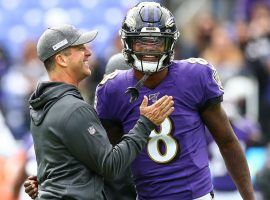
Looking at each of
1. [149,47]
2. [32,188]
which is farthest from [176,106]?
[32,188]

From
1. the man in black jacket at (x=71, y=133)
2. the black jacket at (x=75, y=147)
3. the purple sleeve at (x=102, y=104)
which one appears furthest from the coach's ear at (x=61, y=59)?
the purple sleeve at (x=102, y=104)

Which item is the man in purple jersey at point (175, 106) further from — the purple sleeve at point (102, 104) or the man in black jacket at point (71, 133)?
the man in black jacket at point (71, 133)

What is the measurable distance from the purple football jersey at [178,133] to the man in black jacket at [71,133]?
22 cm

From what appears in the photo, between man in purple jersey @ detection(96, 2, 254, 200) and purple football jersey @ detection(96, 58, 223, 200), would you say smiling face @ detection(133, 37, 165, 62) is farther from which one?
purple football jersey @ detection(96, 58, 223, 200)

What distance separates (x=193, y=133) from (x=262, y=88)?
5408 millimetres

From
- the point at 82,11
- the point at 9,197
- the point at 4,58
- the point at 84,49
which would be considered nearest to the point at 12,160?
the point at 9,197

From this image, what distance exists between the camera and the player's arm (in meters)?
5.28

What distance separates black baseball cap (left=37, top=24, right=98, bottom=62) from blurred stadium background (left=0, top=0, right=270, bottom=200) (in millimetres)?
3658

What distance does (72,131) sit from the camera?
4.95 metres

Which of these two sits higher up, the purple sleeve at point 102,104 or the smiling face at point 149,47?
the smiling face at point 149,47

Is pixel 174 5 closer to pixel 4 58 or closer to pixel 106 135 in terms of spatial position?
pixel 4 58

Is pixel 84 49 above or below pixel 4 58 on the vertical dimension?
above

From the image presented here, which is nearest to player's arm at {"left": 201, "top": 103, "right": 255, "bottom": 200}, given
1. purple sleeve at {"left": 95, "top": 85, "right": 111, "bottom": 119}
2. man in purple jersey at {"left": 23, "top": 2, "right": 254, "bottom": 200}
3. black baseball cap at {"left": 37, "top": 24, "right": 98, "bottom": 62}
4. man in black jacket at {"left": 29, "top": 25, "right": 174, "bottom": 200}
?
man in purple jersey at {"left": 23, "top": 2, "right": 254, "bottom": 200}

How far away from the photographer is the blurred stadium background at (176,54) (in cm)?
994
